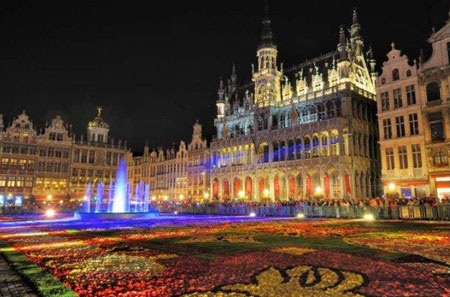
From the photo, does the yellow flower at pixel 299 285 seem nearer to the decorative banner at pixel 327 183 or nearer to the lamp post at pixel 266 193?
the decorative banner at pixel 327 183

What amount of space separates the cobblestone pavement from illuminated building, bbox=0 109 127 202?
78359 mm

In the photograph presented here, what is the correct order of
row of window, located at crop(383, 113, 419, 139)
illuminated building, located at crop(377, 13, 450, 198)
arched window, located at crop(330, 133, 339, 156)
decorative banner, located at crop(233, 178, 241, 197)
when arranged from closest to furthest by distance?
illuminated building, located at crop(377, 13, 450, 198), row of window, located at crop(383, 113, 419, 139), arched window, located at crop(330, 133, 339, 156), decorative banner, located at crop(233, 178, 241, 197)

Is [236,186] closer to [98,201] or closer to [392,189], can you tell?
[98,201]

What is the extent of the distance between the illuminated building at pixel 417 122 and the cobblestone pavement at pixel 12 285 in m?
39.4

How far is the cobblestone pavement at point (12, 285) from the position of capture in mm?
6621

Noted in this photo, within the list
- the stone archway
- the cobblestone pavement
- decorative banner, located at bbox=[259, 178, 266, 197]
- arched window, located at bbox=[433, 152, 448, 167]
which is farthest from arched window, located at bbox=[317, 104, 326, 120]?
the cobblestone pavement

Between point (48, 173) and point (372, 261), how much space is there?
8567 cm

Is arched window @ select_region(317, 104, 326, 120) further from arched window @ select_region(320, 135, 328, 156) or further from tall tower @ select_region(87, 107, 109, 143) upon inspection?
tall tower @ select_region(87, 107, 109, 143)

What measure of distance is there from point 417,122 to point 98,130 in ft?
284

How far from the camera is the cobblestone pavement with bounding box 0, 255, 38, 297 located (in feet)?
21.7

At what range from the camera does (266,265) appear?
914 cm

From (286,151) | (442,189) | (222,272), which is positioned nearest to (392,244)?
(222,272)

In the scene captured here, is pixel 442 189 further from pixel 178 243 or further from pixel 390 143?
pixel 178 243

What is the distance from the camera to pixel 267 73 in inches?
2549
